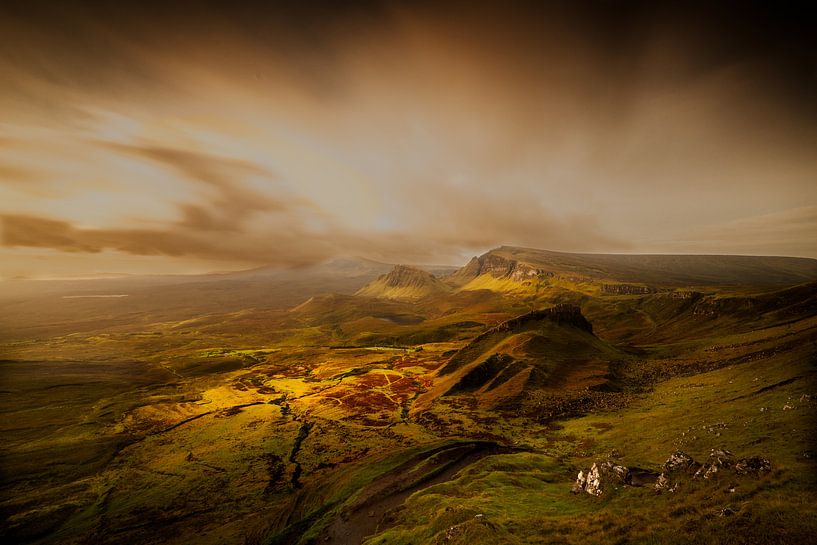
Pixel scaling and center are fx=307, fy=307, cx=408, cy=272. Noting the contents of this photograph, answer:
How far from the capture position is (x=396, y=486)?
166 feet

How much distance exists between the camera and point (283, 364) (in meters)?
199

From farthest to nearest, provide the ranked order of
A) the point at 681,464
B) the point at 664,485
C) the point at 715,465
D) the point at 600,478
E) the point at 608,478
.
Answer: the point at 600,478 → the point at 608,478 → the point at 681,464 → the point at 664,485 → the point at 715,465

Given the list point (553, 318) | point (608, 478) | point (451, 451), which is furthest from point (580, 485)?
point (553, 318)

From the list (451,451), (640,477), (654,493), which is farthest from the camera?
(451,451)

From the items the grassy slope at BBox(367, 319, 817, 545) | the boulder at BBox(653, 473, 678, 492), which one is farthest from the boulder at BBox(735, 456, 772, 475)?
the boulder at BBox(653, 473, 678, 492)

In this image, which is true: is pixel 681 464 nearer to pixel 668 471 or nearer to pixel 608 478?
pixel 668 471

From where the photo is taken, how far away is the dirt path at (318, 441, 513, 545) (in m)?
40.8

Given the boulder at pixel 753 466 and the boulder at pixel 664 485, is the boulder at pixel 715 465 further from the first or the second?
the boulder at pixel 664 485

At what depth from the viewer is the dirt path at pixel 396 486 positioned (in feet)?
134

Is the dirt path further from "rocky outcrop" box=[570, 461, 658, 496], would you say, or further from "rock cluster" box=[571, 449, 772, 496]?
"rock cluster" box=[571, 449, 772, 496]

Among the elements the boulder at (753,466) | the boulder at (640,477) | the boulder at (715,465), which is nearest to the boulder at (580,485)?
the boulder at (640,477)

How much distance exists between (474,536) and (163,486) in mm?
65645

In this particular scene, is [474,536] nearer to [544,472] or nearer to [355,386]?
[544,472]

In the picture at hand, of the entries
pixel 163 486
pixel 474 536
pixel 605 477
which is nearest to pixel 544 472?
pixel 605 477
